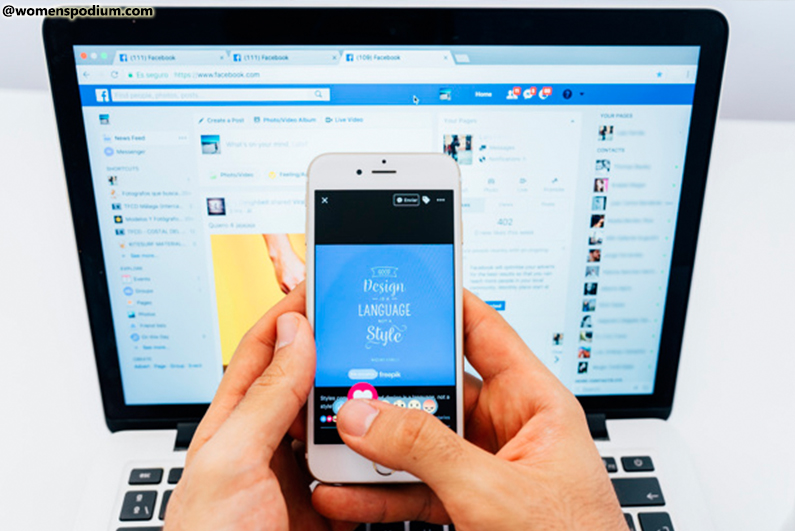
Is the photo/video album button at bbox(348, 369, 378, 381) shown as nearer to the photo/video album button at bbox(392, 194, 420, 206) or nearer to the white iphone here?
the white iphone

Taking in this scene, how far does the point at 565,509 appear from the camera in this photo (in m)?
0.40

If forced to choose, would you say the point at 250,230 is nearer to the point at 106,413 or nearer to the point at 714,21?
the point at 106,413

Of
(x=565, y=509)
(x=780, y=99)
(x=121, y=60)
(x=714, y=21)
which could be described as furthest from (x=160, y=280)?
(x=780, y=99)

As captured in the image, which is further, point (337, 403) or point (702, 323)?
point (702, 323)

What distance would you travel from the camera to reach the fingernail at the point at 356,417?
42 centimetres

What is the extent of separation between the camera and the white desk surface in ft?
2.06

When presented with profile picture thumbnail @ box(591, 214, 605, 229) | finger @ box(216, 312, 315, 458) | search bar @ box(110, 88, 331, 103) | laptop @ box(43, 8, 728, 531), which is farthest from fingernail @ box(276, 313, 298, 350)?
profile picture thumbnail @ box(591, 214, 605, 229)

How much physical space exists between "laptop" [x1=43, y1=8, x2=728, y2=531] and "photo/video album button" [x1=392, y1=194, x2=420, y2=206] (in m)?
0.06

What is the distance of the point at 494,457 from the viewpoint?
1.30ft

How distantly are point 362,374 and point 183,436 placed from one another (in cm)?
26

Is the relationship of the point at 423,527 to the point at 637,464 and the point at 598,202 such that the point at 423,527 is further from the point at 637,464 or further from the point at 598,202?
the point at 598,202

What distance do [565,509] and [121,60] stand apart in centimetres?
52

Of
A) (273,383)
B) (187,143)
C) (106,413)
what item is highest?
(187,143)

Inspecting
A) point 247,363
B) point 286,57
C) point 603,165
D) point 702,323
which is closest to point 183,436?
point 247,363
